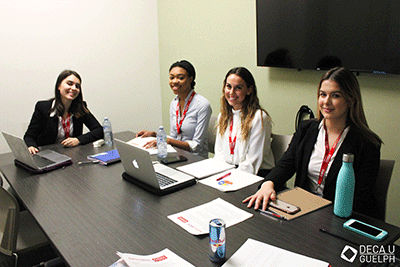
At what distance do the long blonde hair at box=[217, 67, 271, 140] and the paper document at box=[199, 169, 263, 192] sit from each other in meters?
0.42

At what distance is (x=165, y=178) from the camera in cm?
189

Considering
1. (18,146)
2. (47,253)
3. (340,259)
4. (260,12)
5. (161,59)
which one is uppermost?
(260,12)

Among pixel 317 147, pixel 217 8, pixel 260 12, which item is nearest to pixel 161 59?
pixel 217 8

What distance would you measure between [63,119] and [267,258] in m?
2.29

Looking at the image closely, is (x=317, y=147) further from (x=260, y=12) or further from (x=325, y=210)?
(x=260, y=12)

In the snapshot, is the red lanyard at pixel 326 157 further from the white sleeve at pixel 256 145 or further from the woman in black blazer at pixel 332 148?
the white sleeve at pixel 256 145

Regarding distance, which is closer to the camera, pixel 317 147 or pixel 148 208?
pixel 148 208

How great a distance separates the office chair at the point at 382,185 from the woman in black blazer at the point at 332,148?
0.07 meters

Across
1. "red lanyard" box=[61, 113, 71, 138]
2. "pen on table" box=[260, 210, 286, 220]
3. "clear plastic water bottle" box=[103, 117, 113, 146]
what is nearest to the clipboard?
"pen on table" box=[260, 210, 286, 220]

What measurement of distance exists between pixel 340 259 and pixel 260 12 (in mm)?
2517

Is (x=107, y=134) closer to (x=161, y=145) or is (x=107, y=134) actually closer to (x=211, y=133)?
(x=161, y=145)

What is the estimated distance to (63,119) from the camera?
2885mm

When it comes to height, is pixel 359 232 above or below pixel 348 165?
below

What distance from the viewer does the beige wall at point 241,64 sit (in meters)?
2.50
